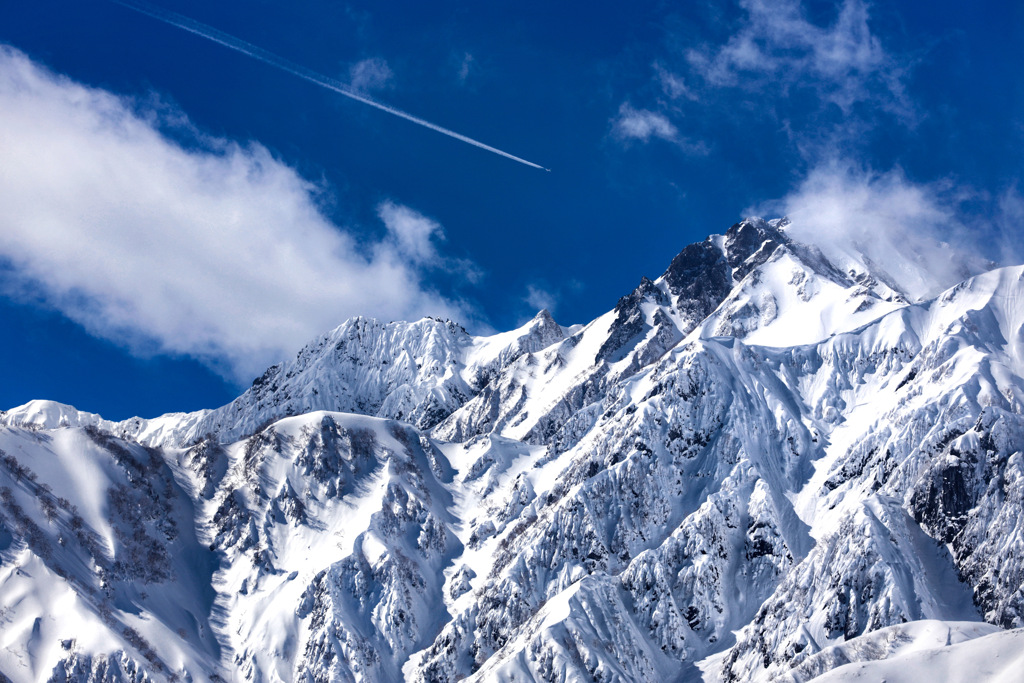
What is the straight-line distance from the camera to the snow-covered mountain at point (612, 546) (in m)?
132

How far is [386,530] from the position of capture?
601ft

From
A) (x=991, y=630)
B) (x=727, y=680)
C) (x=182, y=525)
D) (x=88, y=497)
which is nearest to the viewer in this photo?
(x=991, y=630)

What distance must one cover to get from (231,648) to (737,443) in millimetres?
100298

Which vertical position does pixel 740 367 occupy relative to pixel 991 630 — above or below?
above

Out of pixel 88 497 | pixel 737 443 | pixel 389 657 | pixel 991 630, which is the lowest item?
pixel 991 630

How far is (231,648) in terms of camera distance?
16088 cm

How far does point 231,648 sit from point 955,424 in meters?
131

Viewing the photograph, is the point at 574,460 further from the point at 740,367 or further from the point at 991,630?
the point at 991,630

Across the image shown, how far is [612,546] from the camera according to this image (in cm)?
16350

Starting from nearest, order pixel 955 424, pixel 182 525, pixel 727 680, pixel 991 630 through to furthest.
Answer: pixel 991 630 < pixel 727 680 < pixel 955 424 < pixel 182 525

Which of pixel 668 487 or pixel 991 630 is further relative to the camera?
pixel 668 487

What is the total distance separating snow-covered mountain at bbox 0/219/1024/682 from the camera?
433ft

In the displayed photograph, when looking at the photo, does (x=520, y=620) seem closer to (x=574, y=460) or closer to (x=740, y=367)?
(x=574, y=460)

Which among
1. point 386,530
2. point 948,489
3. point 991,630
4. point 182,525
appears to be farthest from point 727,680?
point 182,525
